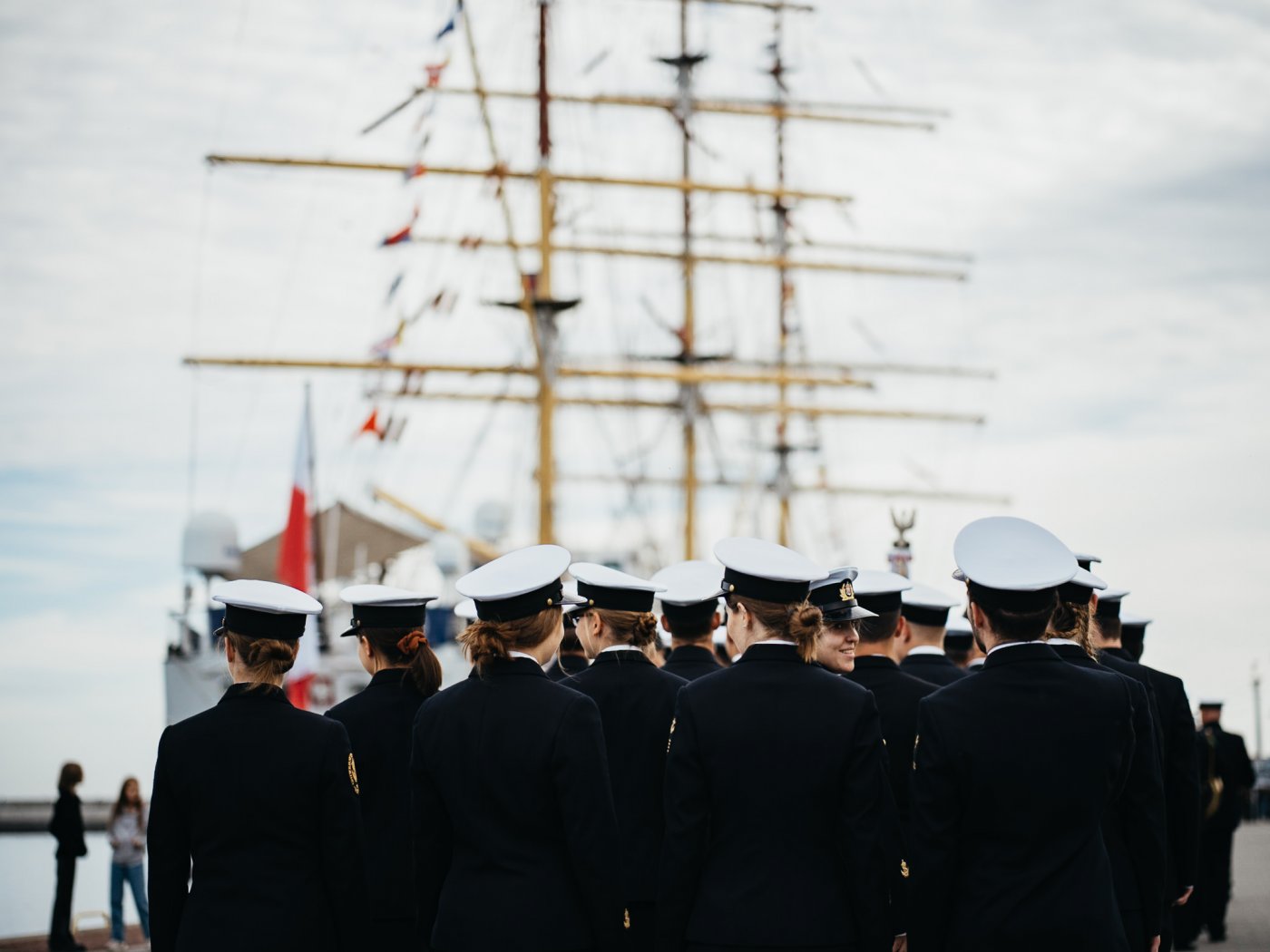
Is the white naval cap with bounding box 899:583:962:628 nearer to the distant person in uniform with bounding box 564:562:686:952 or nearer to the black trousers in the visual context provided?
the distant person in uniform with bounding box 564:562:686:952

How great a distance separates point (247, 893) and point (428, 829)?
57 centimetres

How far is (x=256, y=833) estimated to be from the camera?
16.0ft

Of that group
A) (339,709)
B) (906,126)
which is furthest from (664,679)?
(906,126)

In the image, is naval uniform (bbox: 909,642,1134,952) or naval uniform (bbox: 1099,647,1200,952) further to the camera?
naval uniform (bbox: 1099,647,1200,952)

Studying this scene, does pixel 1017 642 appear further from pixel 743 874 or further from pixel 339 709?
pixel 339 709

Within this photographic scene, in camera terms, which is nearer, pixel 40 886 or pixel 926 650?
pixel 926 650

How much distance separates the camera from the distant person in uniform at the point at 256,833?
4.80 meters

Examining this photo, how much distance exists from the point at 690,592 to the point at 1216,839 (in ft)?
25.5

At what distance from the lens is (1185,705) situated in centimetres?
732

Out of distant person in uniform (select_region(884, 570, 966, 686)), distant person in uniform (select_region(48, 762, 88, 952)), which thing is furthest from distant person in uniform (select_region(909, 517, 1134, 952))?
distant person in uniform (select_region(48, 762, 88, 952))

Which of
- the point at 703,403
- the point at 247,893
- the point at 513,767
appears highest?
the point at 703,403

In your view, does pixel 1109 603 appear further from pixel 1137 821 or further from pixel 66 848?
pixel 66 848

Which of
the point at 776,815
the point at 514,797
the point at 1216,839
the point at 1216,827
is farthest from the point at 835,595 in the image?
the point at 1216,827

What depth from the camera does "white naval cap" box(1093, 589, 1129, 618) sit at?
779 centimetres
